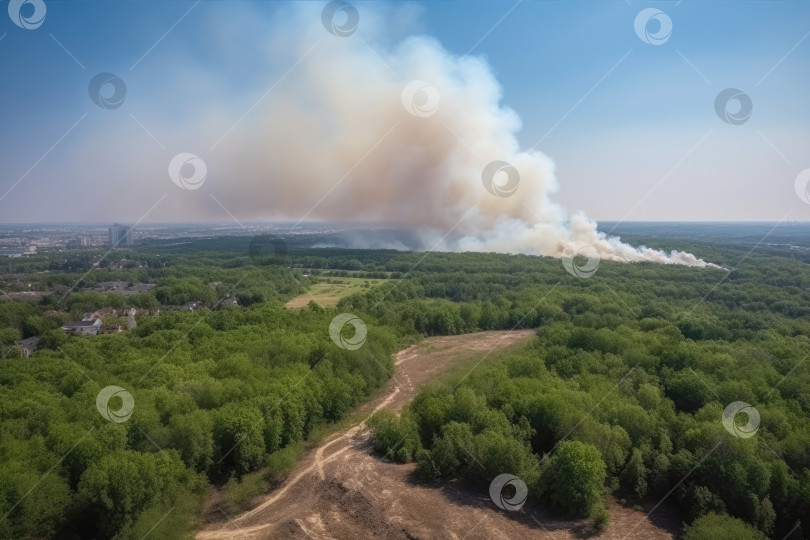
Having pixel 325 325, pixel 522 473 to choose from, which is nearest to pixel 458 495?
pixel 522 473

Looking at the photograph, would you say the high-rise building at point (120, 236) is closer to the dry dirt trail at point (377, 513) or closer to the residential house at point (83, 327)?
the residential house at point (83, 327)

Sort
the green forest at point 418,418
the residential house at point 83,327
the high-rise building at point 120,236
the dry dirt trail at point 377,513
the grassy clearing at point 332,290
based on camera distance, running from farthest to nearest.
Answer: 1. the high-rise building at point 120,236
2. the grassy clearing at point 332,290
3. the residential house at point 83,327
4. the dry dirt trail at point 377,513
5. the green forest at point 418,418

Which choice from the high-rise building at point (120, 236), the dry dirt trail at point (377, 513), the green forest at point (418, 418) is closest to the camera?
the green forest at point (418, 418)

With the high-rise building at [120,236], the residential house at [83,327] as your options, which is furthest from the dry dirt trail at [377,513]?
the high-rise building at [120,236]

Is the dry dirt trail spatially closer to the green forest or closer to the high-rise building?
the green forest

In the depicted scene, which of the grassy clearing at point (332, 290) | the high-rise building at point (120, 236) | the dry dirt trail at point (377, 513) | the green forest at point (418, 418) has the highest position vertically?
the high-rise building at point (120, 236)

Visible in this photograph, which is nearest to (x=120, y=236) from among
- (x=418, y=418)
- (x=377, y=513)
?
(x=418, y=418)

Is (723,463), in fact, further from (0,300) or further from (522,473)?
(0,300)
